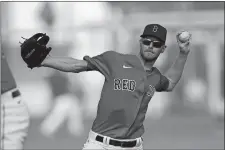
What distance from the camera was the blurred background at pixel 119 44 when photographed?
19719 mm

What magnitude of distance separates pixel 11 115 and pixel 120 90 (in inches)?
42.4

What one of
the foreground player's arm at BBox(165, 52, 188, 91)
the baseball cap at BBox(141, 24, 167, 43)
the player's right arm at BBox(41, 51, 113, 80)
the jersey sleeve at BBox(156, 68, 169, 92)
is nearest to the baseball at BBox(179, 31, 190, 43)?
the baseball cap at BBox(141, 24, 167, 43)

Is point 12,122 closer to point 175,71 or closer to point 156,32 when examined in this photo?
point 156,32

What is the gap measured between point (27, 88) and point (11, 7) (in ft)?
10.7

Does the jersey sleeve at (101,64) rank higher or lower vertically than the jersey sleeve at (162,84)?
higher

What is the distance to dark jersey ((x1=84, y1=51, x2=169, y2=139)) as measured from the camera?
5555 millimetres

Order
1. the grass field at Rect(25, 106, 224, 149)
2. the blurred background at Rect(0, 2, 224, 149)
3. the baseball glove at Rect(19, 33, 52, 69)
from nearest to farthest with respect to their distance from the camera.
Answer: the baseball glove at Rect(19, 33, 52, 69) → the grass field at Rect(25, 106, 224, 149) → the blurred background at Rect(0, 2, 224, 149)

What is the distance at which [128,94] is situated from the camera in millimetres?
5590

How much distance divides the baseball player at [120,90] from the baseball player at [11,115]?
48cm

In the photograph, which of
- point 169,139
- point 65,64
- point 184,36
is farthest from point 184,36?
point 169,139

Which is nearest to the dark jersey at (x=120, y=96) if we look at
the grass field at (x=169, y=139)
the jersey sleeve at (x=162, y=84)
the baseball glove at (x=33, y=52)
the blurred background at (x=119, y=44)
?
the jersey sleeve at (x=162, y=84)

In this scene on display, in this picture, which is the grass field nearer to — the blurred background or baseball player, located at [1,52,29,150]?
the blurred background

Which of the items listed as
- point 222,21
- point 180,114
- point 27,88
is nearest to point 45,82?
point 27,88

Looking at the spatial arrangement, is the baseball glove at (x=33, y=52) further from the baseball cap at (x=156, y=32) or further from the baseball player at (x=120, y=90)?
the baseball cap at (x=156, y=32)
